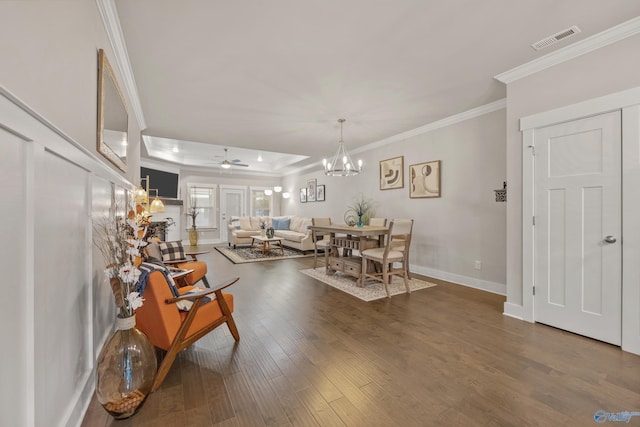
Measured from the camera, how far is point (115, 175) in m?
2.37

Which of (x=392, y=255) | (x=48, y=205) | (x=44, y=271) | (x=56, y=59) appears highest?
(x=56, y=59)

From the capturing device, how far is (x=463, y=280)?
4.16 m

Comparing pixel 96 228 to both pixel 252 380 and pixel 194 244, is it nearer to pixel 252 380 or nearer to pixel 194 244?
pixel 252 380

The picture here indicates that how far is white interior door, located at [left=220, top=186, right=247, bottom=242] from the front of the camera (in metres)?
9.62

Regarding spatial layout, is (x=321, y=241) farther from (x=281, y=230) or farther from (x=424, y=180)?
(x=281, y=230)

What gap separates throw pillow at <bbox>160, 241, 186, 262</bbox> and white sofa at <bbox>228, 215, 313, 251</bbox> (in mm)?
3844

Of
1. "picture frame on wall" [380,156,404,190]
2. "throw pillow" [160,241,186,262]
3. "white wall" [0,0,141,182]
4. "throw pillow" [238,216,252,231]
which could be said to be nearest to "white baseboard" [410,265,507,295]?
"picture frame on wall" [380,156,404,190]

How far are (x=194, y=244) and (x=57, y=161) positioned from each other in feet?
26.4

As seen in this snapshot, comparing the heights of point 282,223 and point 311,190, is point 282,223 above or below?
below

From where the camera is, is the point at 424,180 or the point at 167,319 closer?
the point at 167,319

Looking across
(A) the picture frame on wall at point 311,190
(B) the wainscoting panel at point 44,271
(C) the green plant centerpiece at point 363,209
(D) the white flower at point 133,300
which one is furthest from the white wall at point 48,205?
(A) the picture frame on wall at point 311,190

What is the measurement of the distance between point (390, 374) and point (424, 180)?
11.9ft

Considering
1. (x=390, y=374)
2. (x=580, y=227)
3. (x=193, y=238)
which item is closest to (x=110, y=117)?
(x=390, y=374)

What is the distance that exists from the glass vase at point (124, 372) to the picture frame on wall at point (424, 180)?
4437 mm
